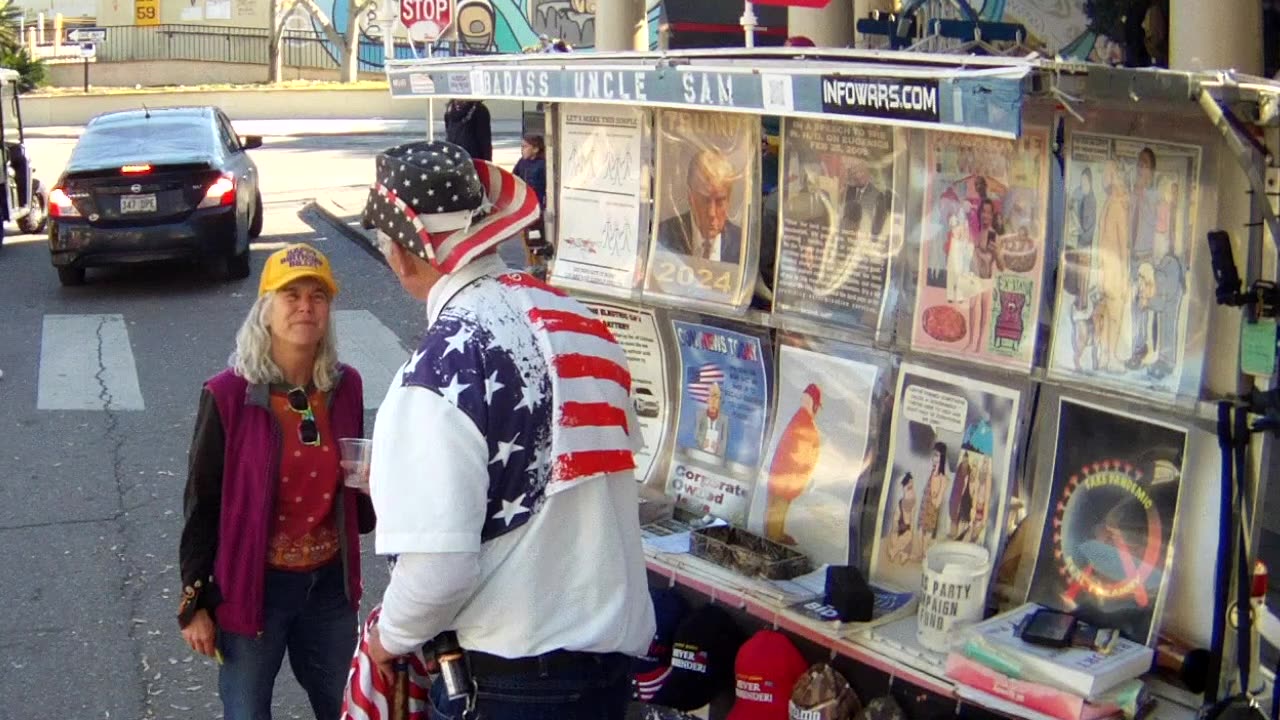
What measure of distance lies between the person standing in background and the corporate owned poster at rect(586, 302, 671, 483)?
26.4 feet

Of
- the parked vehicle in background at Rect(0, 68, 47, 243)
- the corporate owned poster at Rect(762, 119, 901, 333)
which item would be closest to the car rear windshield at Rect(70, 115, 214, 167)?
the parked vehicle in background at Rect(0, 68, 47, 243)

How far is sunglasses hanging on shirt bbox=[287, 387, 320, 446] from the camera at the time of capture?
4.13 meters

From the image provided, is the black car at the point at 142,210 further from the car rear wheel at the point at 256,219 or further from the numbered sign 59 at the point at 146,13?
the numbered sign 59 at the point at 146,13

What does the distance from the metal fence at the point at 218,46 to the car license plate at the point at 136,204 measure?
99.9 ft

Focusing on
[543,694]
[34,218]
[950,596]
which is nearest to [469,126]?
[34,218]

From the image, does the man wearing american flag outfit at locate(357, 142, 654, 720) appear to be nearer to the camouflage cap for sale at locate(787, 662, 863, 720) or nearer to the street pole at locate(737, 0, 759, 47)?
the camouflage cap for sale at locate(787, 662, 863, 720)

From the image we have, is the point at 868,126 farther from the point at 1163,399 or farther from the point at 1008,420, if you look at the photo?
the point at 1163,399

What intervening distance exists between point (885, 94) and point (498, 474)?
3.99 feet

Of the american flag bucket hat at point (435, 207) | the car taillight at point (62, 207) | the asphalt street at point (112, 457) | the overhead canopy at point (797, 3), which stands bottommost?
the asphalt street at point (112, 457)

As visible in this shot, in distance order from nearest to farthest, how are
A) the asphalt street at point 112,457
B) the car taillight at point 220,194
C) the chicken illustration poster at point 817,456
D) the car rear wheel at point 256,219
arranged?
the chicken illustration poster at point 817,456 < the asphalt street at point 112,457 < the car taillight at point 220,194 < the car rear wheel at point 256,219

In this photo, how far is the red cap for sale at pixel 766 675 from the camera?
429 cm

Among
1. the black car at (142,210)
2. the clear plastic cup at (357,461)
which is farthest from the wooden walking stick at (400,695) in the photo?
the black car at (142,210)

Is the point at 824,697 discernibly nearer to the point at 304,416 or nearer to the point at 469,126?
the point at 304,416

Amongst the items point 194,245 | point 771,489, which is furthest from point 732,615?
point 194,245
